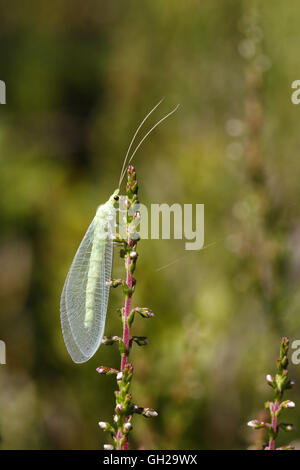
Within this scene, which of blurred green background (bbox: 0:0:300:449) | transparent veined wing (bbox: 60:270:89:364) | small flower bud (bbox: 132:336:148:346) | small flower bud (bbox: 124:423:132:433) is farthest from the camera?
blurred green background (bbox: 0:0:300:449)

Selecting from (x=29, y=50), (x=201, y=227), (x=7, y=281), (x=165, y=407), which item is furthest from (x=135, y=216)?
(x=29, y=50)

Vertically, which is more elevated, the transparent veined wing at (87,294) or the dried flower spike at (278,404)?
the transparent veined wing at (87,294)

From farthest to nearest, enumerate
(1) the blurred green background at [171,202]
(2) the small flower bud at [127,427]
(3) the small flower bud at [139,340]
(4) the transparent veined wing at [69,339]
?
(1) the blurred green background at [171,202], (4) the transparent veined wing at [69,339], (3) the small flower bud at [139,340], (2) the small flower bud at [127,427]

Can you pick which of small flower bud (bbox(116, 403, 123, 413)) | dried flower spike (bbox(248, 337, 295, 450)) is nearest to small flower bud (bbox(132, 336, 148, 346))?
small flower bud (bbox(116, 403, 123, 413))

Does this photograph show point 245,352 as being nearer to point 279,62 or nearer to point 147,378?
point 147,378

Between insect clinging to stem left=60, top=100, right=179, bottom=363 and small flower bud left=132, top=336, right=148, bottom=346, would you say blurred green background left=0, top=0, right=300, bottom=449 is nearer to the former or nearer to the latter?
insect clinging to stem left=60, top=100, right=179, bottom=363

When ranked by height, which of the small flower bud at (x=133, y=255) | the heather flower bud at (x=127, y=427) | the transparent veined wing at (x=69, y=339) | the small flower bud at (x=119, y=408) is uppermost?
the small flower bud at (x=133, y=255)

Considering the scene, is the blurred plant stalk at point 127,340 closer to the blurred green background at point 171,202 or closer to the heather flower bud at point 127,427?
the heather flower bud at point 127,427

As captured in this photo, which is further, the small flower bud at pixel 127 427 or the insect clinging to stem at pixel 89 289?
the insect clinging to stem at pixel 89 289

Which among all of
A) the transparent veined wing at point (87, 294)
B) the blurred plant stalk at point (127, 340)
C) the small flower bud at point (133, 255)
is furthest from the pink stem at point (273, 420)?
the transparent veined wing at point (87, 294)
